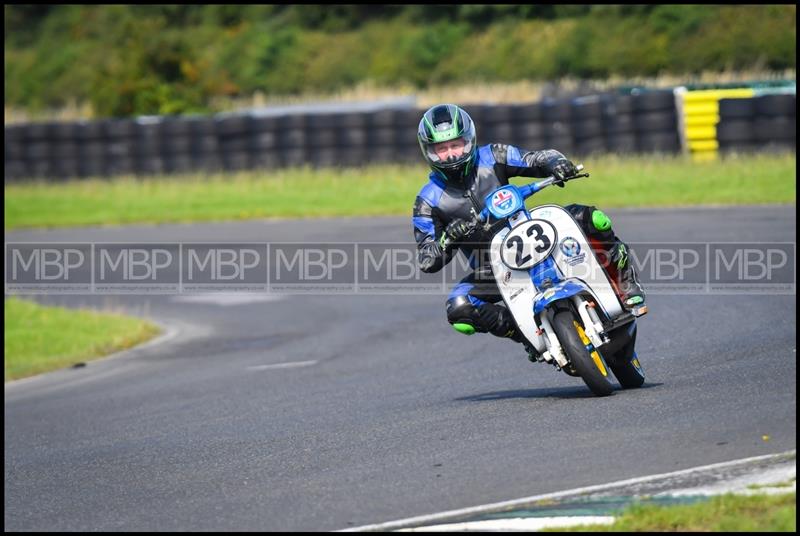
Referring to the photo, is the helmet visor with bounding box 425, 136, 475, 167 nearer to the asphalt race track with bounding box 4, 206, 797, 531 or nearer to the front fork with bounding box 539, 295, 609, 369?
the front fork with bounding box 539, 295, 609, 369

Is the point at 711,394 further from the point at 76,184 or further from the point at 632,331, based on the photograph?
the point at 76,184

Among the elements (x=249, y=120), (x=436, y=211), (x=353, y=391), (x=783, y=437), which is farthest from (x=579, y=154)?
(x=783, y=437)

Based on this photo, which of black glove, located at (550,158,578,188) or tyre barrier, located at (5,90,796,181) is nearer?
black glove, located at (550,158,578,188)

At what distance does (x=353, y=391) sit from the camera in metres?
9.59

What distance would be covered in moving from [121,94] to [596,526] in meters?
33.7

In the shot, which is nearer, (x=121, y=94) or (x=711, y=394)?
(x=711, y=394)

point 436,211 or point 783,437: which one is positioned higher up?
point 436,211

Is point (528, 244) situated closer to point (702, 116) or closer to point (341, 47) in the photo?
point (702, 116)

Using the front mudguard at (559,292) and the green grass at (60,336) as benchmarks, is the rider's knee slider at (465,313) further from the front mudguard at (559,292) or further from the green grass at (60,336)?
the green grass at (60,336)

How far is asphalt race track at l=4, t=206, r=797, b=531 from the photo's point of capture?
572 cm

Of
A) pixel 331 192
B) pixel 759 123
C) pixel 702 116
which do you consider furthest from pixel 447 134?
pixel 331 192

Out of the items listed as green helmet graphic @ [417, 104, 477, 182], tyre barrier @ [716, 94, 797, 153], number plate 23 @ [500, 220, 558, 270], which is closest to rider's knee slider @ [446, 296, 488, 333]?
number plate 23 @ [500, 220, 558, 270]

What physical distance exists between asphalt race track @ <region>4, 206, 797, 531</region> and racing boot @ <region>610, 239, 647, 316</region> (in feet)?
1.67

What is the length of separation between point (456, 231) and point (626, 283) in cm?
105
